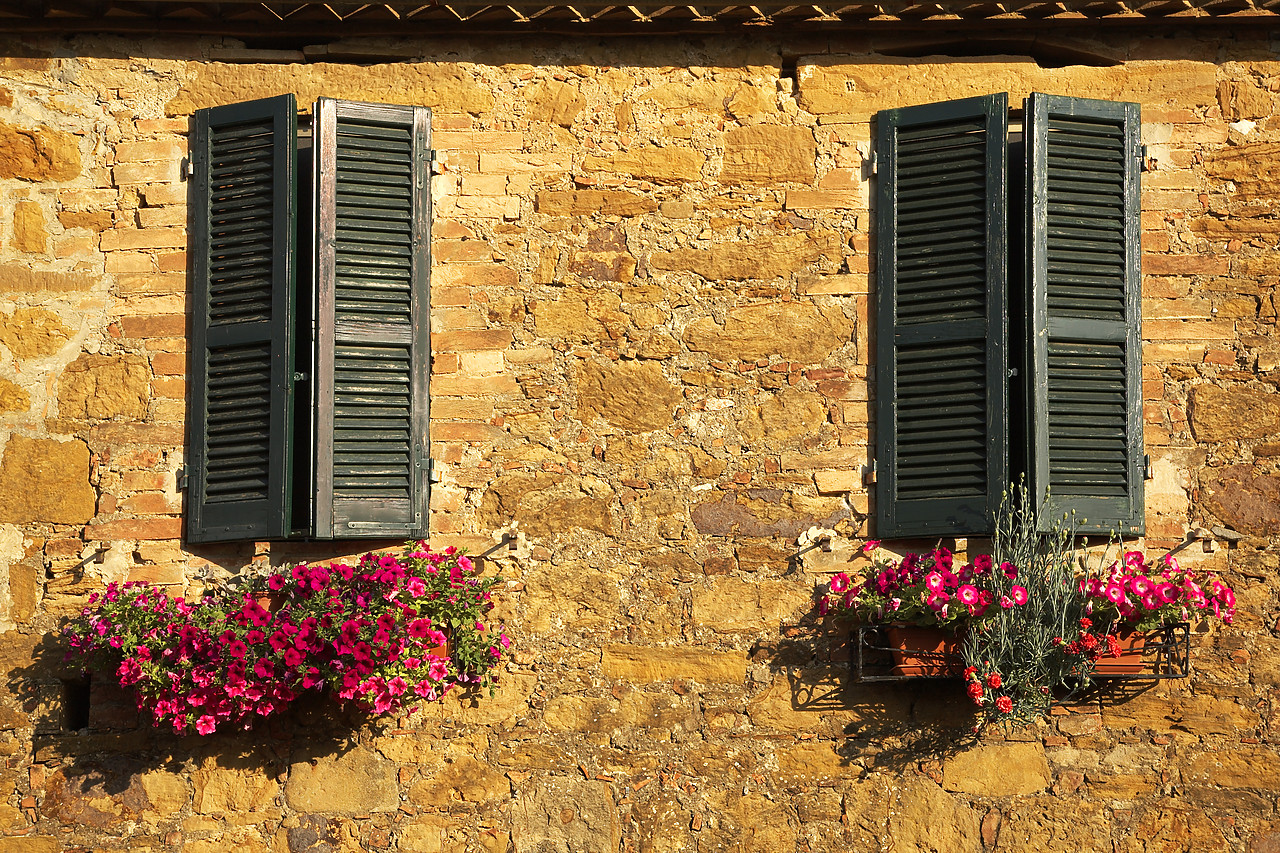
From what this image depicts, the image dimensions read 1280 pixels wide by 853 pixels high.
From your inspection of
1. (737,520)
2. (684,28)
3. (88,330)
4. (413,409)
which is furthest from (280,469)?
(684,28)

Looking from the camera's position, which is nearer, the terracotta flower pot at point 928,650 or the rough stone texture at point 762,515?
the terracotta flower pot at point 928,650

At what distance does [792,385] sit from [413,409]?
1.52 metres

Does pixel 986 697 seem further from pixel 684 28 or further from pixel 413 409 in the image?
pixel 684 28

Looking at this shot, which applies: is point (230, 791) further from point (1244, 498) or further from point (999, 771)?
point (1244, 498)

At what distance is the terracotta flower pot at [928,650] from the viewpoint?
601cm

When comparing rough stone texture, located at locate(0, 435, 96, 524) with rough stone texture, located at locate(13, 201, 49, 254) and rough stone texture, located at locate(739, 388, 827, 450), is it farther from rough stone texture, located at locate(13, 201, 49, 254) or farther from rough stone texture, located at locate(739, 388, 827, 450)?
rough stone texture, located at locate(739, 388, 827, 450)

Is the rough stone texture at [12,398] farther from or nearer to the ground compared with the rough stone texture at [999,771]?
farther from the ground

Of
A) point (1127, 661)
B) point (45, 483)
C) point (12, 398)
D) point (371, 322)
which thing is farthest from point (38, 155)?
point (1127, 661)

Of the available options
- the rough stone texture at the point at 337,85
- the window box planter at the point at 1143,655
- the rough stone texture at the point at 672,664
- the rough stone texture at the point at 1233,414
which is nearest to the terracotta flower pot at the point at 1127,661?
the window box planter at the point at 1143,655

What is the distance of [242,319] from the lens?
6.55m

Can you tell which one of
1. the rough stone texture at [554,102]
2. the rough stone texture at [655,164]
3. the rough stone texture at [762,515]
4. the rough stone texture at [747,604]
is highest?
the rough stone texture at [554,102]

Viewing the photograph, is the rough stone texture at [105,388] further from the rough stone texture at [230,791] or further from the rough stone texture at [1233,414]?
the rough stone texture at [1233,414]

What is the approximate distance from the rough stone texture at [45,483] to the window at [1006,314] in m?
3.22

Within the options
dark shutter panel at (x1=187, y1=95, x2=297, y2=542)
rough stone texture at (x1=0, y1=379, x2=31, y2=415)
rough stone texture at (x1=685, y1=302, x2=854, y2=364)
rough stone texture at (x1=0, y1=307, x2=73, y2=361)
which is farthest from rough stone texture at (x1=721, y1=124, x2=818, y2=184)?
rough stone texture at (x1=0, y1=379, x2=31, y2=415)
